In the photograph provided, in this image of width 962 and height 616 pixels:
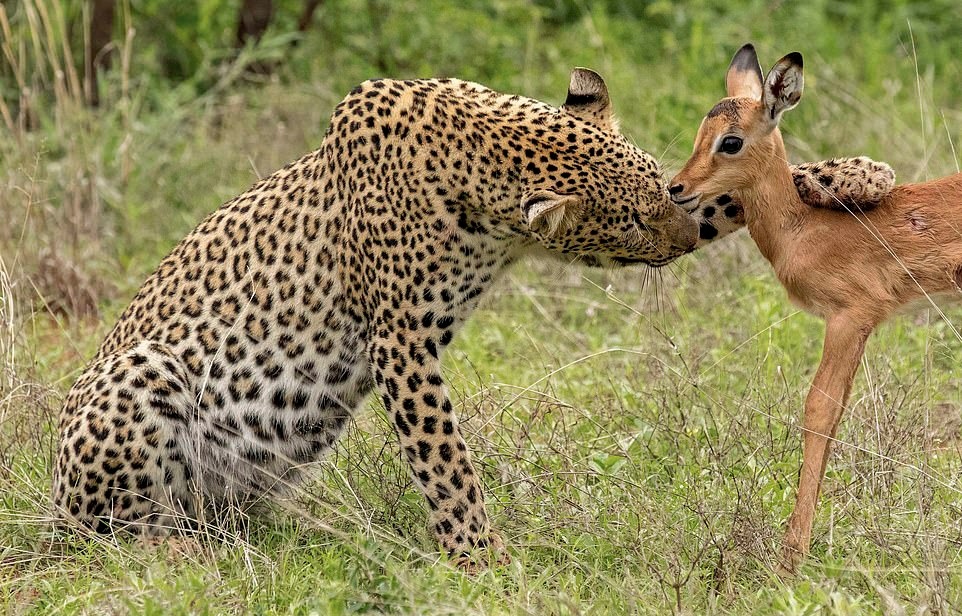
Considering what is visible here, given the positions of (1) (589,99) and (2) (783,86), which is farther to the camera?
(1) (589,99)

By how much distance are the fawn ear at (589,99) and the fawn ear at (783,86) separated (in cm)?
66

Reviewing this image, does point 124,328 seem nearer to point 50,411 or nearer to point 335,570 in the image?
point 50,411

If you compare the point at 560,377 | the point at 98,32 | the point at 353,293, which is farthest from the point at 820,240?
the point at 98,32

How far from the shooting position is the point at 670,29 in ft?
41.3

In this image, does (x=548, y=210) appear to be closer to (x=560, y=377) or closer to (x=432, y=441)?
(x=432, y=441)

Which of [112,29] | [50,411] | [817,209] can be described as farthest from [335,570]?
[112,29]

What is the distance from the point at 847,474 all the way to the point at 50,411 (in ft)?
Answer: 11.9

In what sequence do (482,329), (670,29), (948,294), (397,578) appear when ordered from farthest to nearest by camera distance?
(670,29)
(482,329)
(948,294)
(397,578)

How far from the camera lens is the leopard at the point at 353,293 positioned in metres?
5.66

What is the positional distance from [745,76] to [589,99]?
0.69 metres

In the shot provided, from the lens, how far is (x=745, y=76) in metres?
6.10

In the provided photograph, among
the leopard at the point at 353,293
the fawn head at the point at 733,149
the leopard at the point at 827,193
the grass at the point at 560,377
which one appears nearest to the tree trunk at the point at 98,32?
the grass at the point at 560,377

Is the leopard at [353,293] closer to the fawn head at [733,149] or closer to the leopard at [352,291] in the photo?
the leopard at [352,291]

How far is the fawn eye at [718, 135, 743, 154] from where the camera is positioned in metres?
5.70
